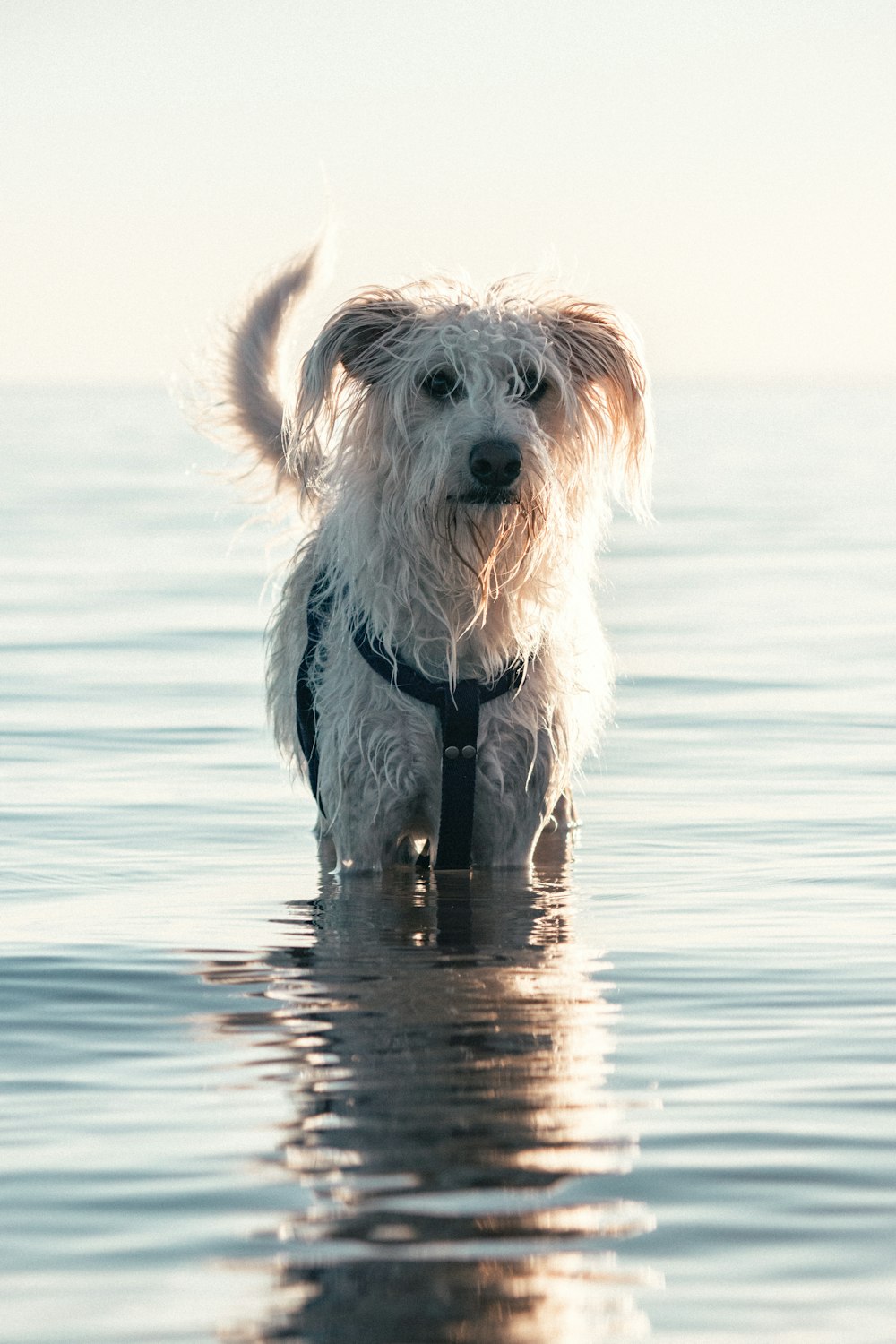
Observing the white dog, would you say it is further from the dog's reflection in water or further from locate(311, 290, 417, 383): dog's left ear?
the dog's reflection in water

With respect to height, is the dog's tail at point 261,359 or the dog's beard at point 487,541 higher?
→ the dog's tail at point 261,359

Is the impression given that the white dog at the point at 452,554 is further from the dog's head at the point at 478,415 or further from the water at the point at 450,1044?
the water at the point at 450,1044

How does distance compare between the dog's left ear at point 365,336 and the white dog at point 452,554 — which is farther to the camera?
the dog's left ear at point 365,336

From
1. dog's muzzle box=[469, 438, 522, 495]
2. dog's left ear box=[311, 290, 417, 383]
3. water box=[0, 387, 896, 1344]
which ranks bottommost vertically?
water box=[0, 387, 896, 1344]

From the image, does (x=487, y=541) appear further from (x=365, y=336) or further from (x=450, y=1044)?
(x=450, y=1044)

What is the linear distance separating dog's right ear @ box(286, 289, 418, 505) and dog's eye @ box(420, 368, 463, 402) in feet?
0.55

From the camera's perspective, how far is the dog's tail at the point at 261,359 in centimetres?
771

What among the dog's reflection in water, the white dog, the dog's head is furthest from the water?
the dog's head

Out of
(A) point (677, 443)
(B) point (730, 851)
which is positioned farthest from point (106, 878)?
(A) point (677, 443)

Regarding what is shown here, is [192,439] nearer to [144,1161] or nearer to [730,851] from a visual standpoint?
[730,851]

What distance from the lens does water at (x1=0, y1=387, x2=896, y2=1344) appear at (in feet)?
11.0

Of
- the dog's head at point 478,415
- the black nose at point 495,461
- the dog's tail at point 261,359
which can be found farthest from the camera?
the dog's tail at point 261,359

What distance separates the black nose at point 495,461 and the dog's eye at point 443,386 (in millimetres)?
253

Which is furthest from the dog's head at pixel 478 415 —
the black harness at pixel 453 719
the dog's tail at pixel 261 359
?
the dog's tail at pixel 261 359
